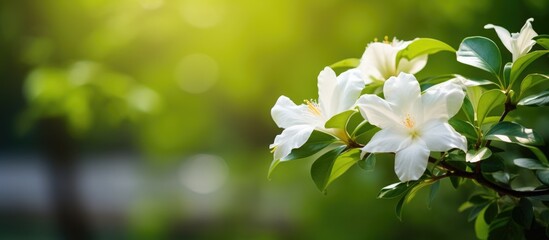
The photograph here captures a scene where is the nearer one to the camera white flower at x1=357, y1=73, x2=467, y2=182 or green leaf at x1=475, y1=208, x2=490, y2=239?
white flower at x1=357, y1=73, x2=467, y2=182

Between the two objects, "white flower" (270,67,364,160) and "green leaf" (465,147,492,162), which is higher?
"white flower" (270,67,364,160)

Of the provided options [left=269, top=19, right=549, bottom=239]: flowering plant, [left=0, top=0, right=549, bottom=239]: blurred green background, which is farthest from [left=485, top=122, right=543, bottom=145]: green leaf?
[left=0, top=0, right=549, bottom=239]: blurred green background

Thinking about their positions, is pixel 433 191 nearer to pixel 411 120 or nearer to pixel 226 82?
pixel 411 120

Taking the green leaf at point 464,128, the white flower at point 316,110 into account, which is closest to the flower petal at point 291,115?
the white flower at point 316,110

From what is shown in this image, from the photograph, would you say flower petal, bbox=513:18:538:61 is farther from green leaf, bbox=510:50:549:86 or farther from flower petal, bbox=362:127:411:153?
flower petal, bbox=362:127:411:153

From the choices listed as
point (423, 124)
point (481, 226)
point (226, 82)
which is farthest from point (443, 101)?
point (226, 82)

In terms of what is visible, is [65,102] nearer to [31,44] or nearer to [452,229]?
[31,44]
